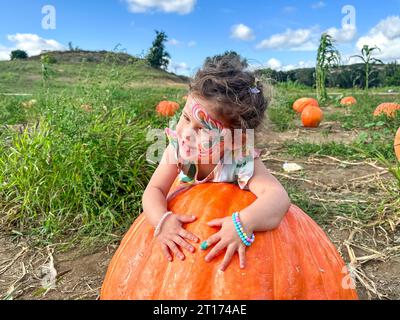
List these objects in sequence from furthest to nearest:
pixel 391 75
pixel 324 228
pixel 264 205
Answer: pixel 391 75 → pixel 324 228 → pixel 264 205

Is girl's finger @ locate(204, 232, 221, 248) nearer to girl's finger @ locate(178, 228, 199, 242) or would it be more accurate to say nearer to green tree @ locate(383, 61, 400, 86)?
girl's finger @ locate(178, 228, 199, 242)

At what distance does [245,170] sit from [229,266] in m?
0.44

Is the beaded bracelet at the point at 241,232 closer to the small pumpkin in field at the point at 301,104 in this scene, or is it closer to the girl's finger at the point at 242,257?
the girl's finger at the point at 242,257

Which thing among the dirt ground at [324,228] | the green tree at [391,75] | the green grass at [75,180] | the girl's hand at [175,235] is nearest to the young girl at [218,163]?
the girl's hand at [175,235]

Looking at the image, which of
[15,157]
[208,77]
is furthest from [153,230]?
[15,157]

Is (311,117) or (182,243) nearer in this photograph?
(182,243)

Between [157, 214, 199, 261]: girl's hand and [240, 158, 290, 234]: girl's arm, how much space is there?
0.67 feet

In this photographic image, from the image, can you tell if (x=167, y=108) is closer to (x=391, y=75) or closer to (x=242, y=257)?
(x=242, y=257)

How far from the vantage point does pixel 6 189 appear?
3.94 m

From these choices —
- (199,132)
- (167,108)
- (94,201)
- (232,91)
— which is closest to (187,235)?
(199,132)

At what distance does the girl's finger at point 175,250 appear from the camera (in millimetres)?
1669

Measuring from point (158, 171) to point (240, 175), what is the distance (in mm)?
366

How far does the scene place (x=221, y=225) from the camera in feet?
5.54

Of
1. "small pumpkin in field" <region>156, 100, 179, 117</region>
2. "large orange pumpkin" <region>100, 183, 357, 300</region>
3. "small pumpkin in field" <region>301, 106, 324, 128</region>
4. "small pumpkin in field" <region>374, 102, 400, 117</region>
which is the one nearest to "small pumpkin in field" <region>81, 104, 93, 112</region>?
"large orange pumpkin" <region>100, 183, 357, 300</region>
